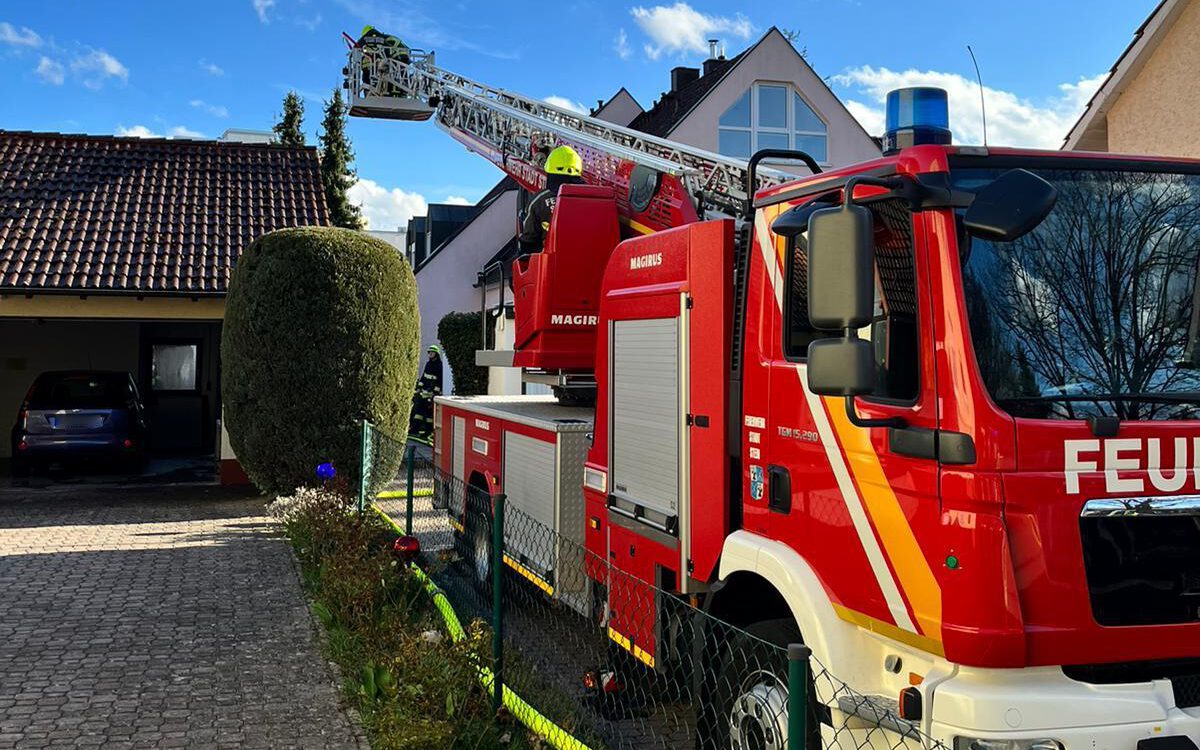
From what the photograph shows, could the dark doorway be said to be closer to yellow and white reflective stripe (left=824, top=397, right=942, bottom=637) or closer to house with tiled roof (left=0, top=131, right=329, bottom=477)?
house with tiled roof (left=0, top=131, right=329, bottom=477)

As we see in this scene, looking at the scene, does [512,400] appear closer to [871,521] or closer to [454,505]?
[454,505]

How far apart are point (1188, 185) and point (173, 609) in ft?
23.2

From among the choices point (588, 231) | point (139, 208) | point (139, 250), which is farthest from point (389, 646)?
point (139, 208)

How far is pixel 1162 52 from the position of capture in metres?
10.4

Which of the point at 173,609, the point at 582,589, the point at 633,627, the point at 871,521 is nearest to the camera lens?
the point at 871,521

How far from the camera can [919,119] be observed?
159 inches

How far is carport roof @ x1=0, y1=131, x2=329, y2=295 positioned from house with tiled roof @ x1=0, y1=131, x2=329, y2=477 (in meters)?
0.02

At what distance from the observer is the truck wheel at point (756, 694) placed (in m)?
3.63

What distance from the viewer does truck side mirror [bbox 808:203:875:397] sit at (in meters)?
3.11

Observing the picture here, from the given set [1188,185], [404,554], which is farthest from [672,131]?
[1188,185]

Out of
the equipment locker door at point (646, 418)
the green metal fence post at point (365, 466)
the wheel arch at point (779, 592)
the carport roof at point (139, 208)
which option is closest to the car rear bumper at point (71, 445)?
the carport roof at point (139, 208)

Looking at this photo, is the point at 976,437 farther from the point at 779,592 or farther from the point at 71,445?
the point at 71,445

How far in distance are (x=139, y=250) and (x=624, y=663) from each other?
1158 cm

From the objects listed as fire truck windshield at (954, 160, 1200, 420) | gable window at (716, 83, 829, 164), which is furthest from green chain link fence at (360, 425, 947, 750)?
gable window at (716, 83, 829, 164)
